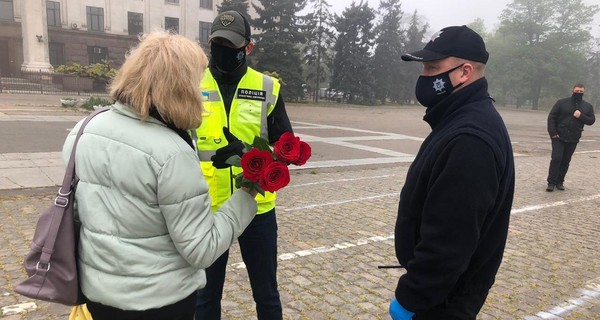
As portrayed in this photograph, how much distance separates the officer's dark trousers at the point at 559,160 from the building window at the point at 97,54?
42.9m

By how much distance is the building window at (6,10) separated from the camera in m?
39.6

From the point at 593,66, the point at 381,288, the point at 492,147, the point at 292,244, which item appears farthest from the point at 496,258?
the point at 593,66

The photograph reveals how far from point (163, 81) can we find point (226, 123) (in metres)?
0.90

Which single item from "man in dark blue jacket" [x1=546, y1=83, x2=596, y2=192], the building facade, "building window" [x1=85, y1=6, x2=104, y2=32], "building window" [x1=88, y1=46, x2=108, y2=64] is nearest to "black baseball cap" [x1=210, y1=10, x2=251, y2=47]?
"man in dark blue jacket" [x1=546, y1=83, x2=596, y2=192]

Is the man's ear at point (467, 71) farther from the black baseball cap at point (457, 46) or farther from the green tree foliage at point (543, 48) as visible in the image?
the green tree foliage at point (543, 48)

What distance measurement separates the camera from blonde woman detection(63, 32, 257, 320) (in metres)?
1.62

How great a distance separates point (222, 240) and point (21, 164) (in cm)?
831

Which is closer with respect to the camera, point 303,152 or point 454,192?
point 454,192

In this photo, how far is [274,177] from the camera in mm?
1864

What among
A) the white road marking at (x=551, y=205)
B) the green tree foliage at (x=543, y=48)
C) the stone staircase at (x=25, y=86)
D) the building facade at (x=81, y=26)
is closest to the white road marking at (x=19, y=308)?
the white road marking at (x=551, y=205)

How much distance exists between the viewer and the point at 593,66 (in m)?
66.1

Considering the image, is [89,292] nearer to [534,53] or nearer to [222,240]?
[222,240]

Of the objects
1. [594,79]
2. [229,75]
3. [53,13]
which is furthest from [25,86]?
[594,79]

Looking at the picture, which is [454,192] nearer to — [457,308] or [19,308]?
[457,308]
